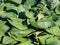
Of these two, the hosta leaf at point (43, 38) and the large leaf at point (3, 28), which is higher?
the large leaf at point (3, 28)

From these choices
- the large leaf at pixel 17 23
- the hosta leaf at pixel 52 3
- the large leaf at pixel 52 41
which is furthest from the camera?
the hosta leaf at pixel 52 3

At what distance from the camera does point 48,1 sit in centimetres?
343

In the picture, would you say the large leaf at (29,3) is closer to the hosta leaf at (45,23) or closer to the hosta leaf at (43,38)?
the hosta leaf at (45,23)

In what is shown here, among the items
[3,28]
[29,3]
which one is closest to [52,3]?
[29,3]

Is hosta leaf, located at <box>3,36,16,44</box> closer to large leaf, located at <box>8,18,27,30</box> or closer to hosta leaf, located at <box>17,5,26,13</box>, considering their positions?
large leaf, located at <box>8,18,27,30</box>

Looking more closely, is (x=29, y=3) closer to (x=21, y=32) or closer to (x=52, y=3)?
(x=52, y=3)

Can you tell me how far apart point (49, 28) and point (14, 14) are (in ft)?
1.97

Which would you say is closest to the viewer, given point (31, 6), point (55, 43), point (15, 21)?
point (55, 43)

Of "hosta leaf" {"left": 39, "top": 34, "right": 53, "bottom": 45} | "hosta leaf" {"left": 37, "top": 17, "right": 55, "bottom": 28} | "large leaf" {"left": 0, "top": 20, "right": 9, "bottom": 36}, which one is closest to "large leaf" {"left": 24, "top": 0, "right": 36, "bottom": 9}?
"hosta leaf" {"left": 37, "top": 17, "right": 55, "bottom": 28}

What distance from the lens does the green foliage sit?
315 centimetres

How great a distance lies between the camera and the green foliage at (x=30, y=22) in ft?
10.3

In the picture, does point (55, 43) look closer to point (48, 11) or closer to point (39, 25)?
point (39, 25)

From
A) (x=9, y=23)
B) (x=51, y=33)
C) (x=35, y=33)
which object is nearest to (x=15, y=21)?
(x=9, y=23)

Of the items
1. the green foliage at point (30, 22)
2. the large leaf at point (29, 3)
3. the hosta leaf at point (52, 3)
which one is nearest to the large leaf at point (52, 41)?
the green foliage at point (30, 22)
